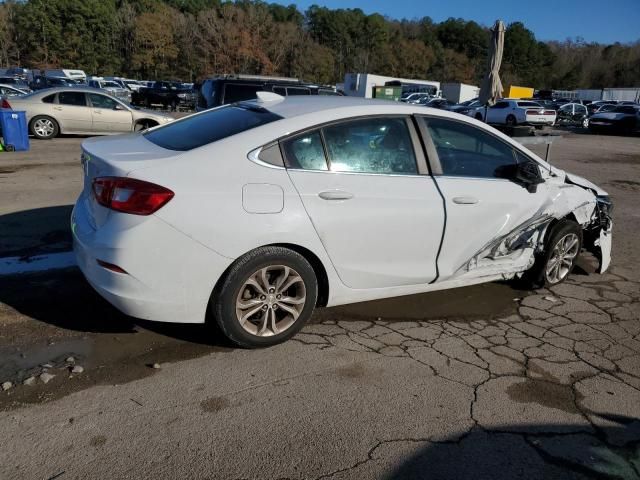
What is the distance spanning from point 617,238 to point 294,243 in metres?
5.37

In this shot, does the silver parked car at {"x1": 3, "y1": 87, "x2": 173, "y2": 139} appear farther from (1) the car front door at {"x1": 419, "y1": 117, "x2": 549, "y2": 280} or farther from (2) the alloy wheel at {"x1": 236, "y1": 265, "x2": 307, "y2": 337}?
(2) the alloy wheel at {"x1": 236, "y1": 265, "x2": 307, "y2": 337}

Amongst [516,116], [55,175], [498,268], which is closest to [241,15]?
[516,116]

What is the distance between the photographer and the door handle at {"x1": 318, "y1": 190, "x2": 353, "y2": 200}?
11.2ft

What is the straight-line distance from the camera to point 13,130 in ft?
39.2

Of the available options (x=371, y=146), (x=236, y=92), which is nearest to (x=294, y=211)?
(x=371, y=146)

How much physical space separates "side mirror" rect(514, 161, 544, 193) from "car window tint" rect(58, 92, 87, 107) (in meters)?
13.4

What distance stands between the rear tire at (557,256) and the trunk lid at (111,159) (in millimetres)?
3246

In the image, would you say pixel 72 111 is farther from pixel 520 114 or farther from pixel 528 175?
pixel 520 114

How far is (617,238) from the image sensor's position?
6.90m

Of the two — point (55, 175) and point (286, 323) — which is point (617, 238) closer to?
point (286, 323)

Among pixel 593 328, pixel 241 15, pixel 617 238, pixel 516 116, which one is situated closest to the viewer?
pixel 593 328

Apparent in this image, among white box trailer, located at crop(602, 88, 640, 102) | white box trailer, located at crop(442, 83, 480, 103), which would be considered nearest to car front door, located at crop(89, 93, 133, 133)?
white box trailer, located at crop(442, 83, 480, 103)

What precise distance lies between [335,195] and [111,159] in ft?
4.65

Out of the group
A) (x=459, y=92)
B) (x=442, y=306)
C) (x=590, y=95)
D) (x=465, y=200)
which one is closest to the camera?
(x=465, y=200)
